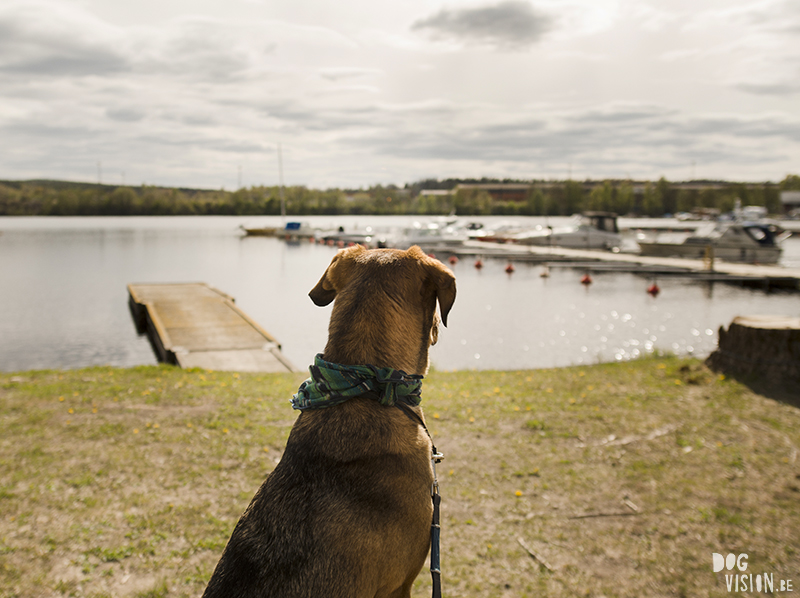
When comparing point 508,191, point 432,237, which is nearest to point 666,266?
point 432,237

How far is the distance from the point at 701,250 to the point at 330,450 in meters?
40.5

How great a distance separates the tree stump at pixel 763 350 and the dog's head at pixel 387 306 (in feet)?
24.8

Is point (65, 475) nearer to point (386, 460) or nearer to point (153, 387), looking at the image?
point (153, 387)

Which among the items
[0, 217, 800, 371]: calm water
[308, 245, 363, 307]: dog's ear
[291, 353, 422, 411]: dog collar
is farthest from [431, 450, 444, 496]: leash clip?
[0, 217, 800, 371]: calm water

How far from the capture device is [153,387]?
28.6ft

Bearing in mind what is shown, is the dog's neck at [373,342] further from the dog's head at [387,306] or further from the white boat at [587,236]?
the white boat at [587,236]

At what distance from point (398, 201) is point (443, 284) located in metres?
149

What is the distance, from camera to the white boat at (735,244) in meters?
34.6

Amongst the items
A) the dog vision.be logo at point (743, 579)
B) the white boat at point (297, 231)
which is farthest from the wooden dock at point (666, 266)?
the white boat at point (297, 231)

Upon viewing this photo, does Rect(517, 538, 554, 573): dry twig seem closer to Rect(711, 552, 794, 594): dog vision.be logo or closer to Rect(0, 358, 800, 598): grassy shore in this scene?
Rect(0, 358, 800, 598): grassy shore

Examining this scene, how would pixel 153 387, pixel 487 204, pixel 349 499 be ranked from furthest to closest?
pixel 487 204, pixel 153 387, pixel 349 499

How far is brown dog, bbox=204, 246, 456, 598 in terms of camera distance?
2033mm

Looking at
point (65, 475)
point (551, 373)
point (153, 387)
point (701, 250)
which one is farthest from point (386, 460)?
point (701, 250)

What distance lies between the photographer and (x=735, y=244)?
35500 millimetres
